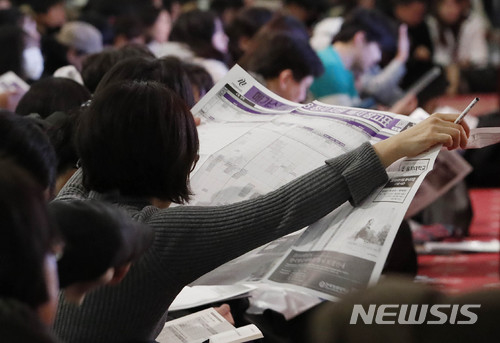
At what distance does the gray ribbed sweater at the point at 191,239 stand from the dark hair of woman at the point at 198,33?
3073 millimetres

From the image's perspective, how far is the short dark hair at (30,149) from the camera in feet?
4.69

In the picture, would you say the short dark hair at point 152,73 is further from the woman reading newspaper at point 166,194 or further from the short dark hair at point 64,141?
the woman reading newspaper at point 166,194

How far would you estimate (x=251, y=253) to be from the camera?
1.65 meters

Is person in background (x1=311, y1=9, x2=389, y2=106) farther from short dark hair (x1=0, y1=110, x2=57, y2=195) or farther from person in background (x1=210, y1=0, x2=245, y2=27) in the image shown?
short dark hair (x1=0, y1=110, x2=57, y2=195)

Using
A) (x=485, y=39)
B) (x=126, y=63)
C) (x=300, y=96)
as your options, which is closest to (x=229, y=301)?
(x=126, y=63)

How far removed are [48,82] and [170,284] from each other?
1124 millimetres

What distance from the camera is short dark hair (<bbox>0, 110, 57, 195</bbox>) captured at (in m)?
1.43

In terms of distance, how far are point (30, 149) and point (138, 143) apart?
0.17m

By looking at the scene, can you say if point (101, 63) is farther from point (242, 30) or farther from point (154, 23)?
point (154, 23)

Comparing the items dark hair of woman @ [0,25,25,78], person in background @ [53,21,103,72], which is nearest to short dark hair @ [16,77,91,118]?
dark hair of woman @ [0,25,25,78]

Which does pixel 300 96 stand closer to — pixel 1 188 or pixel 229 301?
pixel 229 301

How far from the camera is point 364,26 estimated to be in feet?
16.8

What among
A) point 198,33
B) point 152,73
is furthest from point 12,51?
point 152,73

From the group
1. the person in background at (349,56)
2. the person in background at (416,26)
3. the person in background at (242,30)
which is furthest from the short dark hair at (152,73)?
the person in background at (416,26)
